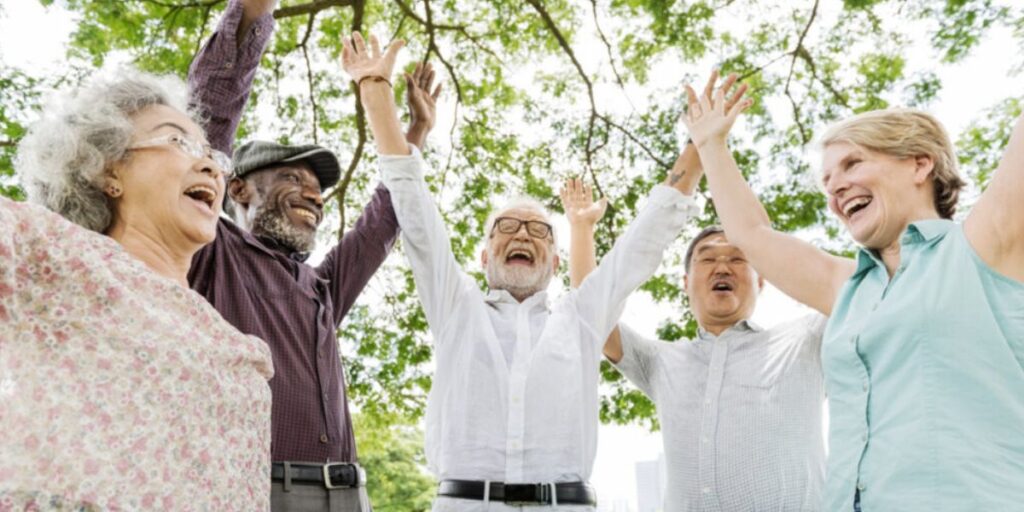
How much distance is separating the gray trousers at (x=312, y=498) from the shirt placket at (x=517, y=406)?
53 cm

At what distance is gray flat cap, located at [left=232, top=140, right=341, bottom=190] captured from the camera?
→ 3.15 m

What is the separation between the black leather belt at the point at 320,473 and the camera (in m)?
2.39

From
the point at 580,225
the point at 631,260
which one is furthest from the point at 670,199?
the point at 580,225

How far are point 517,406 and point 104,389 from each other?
157 centimetres

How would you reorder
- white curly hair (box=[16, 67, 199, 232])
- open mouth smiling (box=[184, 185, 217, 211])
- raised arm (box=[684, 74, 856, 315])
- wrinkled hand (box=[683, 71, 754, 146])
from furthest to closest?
wrinkled hand (box=[683, 71, 754, 146]) < raised arm (box=[684, 74, 856, 315]) < open mouth smiling (box=[184, 185, 217, 211]) < white curly hair (box=[16, 67, 199, 232])

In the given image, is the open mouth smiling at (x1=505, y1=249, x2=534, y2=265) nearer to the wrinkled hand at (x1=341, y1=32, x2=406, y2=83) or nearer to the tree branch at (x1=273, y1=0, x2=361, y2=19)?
the wrinkled hand at (x1=341, y1=32, x2=406, y2=83)

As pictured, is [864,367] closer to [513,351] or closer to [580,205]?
[513,351]

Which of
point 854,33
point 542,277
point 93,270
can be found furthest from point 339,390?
point 854,33

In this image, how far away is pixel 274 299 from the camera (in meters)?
2.63

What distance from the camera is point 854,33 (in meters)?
6.63

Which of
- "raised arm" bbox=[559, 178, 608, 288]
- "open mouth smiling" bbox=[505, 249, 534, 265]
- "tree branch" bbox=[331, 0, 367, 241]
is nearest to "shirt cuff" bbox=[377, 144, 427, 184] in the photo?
"open mouth smiling" bbox=[505, 249, 534, 265]

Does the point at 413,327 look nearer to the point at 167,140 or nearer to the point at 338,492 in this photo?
the point at 338,492

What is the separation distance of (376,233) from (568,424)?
1.14 meters

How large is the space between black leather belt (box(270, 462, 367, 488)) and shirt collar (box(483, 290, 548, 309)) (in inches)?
38.0
